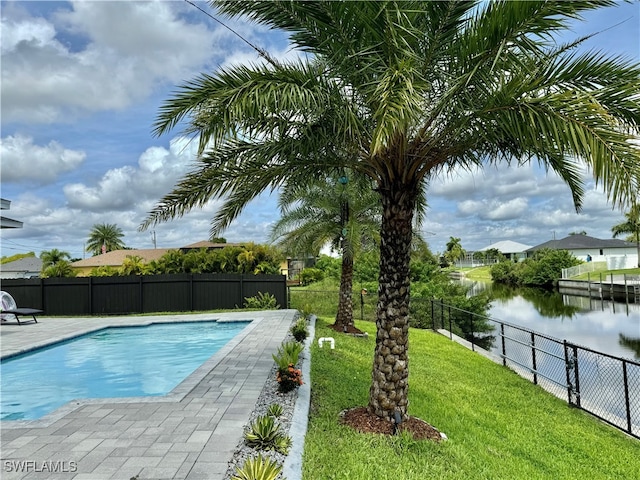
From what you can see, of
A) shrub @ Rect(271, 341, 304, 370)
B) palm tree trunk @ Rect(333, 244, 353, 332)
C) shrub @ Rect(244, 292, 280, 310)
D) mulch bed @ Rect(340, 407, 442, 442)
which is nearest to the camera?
mulch bed @ Rect(340, 407, 442, 442)

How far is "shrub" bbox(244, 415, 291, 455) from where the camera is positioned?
4.03 m

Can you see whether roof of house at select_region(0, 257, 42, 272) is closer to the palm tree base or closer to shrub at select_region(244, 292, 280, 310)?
shrub at select_region(244, 292, 280, 310)

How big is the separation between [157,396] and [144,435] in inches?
65.5

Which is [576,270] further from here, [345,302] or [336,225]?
[345,302]

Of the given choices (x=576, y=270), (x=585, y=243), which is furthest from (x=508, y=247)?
(x=576, y=270)

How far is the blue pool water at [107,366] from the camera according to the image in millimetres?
7945

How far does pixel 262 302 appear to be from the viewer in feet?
57.4

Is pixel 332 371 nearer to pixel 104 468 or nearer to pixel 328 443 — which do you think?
pixel 328 443

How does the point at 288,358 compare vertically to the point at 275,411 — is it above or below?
above

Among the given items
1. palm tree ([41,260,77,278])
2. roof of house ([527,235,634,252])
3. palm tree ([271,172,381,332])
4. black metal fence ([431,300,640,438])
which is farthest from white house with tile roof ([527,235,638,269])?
palm tree ([41,260,77,278])

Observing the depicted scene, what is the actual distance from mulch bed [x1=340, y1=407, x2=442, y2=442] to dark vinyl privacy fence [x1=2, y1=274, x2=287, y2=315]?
41.1ft

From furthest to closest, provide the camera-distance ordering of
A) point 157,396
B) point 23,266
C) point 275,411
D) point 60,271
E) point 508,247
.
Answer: point 508,247 → point 23,266 → point 60,271 → point 157,396 → point 275,411

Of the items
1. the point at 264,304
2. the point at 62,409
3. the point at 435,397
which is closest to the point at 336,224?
the point at 264,304

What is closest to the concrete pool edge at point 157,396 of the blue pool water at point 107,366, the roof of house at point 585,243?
the blue pool water at point 107,366
